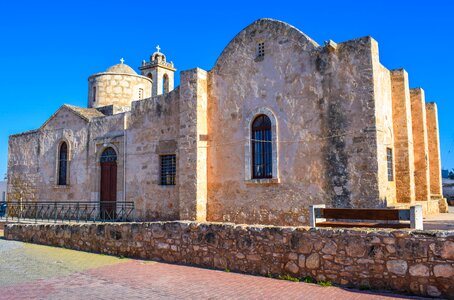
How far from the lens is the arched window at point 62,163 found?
781 inches

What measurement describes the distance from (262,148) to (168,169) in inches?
167

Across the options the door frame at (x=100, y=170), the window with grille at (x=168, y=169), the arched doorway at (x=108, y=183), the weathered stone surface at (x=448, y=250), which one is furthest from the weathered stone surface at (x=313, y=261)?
the arched doorway at (x=108, y=183)

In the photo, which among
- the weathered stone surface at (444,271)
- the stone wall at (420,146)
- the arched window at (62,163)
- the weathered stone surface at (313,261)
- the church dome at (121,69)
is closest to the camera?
the weathered stone surface at (444,271)

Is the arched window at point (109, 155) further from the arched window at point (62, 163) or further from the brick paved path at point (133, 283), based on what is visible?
the brick paved path at point (133, 283)

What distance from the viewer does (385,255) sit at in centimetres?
605

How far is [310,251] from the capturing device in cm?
679

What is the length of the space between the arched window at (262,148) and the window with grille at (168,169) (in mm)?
3534

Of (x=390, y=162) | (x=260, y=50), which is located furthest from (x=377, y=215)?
(x=260, y=50)

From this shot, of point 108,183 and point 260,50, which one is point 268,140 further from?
point 108,183

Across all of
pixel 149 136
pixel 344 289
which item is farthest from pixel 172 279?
pixel 149 136

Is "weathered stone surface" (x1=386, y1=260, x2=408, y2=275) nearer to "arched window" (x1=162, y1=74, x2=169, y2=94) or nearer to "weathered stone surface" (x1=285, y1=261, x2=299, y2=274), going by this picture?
"weathered stone surface" (x1=285, y1=261, x2=299, y2=274)

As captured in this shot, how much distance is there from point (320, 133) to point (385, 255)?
6.56 m

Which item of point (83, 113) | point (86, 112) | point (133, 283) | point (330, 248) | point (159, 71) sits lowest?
point (133, 283)

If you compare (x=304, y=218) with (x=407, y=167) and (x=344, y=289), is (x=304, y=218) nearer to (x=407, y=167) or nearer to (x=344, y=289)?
(x=407, y=167)
